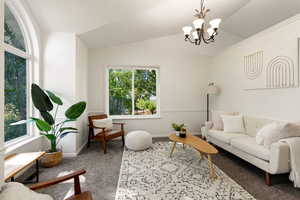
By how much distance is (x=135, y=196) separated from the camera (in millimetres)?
1837

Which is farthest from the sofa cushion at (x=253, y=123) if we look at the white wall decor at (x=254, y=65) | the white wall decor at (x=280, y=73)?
the white wall decor at (x=254, y=65)

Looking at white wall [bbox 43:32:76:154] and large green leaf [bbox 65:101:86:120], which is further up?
white wall [bbox 43:32:76:154]

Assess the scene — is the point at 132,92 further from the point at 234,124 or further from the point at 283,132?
the point at 283,132

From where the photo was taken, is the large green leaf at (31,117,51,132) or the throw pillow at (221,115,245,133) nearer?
the large green leaf at (31,117,51,132)

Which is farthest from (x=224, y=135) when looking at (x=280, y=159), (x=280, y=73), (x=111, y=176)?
(x=111, y=176)

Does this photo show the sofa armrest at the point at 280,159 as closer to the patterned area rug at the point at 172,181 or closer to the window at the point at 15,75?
the patterned area rug at the point at 172,181

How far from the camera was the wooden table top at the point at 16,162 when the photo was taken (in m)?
1.69

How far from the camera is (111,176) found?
231 cm

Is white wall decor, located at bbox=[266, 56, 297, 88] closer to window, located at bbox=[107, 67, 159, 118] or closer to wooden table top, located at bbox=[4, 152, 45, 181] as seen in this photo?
window, located at bbox=[107, 67, 159, 118]

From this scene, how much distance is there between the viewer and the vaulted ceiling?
269 cm

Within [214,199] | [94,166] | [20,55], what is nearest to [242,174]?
[214,199]

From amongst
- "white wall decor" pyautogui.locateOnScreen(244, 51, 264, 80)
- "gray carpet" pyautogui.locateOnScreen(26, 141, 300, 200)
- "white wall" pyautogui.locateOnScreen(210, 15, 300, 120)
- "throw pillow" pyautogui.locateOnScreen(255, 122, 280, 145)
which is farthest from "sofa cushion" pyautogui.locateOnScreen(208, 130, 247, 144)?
"white wall decor" pyautogui.locateOnScreen(244, 51, 264, 80)

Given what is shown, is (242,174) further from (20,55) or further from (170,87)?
(20,55)

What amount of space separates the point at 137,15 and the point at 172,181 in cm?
312
